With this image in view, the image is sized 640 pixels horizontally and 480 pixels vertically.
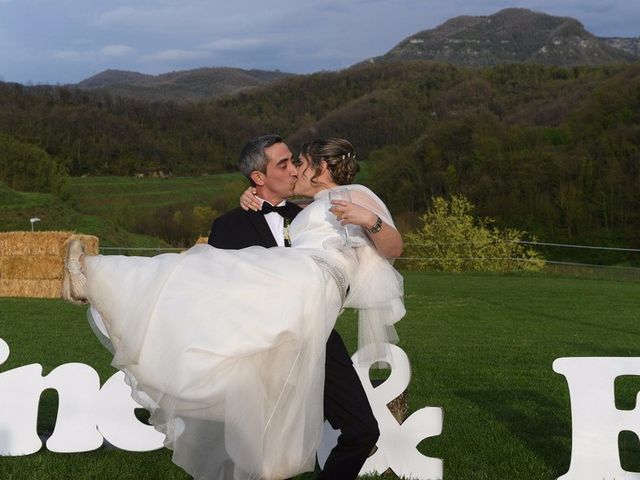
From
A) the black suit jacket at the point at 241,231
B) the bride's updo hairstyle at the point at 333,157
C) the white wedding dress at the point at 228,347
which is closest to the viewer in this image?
the white wedding dress at the point at 228,347

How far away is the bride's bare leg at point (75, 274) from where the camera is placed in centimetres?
470

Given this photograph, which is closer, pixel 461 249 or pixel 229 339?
pixel 229 339

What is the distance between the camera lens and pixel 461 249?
40.1m

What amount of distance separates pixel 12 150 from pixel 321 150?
7302cm

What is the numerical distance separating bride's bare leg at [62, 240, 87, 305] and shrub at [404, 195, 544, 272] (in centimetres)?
3342

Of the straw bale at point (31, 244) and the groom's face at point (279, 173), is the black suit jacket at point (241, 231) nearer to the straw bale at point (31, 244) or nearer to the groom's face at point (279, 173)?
the groom's face at point (279, 173)

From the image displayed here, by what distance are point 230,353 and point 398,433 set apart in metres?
2.33

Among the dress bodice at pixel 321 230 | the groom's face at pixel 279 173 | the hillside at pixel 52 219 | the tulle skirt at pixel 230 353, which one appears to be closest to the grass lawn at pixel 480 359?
the tulle skirt at pixel 230 353

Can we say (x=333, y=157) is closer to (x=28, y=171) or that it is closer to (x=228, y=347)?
(x=228, y=347)

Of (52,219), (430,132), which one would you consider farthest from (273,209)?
(430,132)

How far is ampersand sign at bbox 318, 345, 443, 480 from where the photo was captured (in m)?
6.20

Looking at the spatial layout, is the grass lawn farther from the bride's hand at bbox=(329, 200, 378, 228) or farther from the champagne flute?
the bride's hand at bbox=(329, 200, 378, 228)

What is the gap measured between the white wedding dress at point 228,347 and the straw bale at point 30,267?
70.3 ft

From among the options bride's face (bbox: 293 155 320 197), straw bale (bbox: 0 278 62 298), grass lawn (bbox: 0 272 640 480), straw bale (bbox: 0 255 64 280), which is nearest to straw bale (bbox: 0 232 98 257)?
straw bale (bbox: 0 255 64 280)
